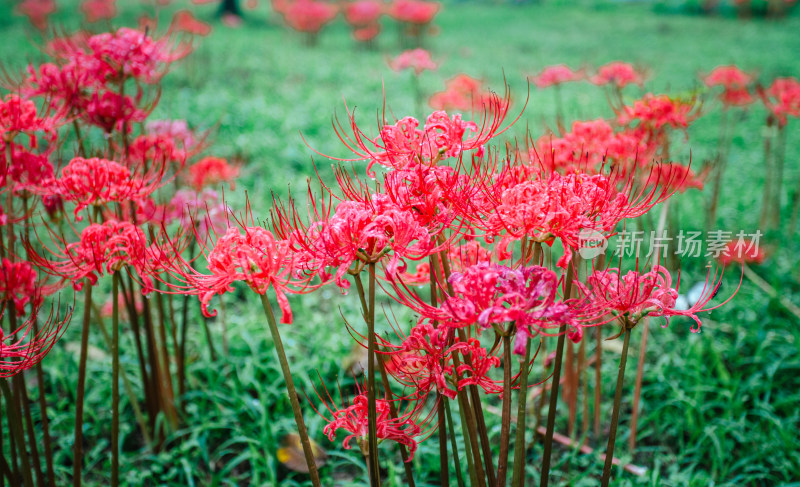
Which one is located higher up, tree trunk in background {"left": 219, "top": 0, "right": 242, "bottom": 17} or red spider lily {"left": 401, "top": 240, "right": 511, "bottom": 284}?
tree trunk in background {"left": 219, "top": 0, "right": 242, "bottom": 17}

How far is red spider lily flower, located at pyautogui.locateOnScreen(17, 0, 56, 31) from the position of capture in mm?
12471

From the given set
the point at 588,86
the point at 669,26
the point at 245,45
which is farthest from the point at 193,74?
the point at 669,26

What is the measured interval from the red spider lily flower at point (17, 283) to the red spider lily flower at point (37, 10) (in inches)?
522

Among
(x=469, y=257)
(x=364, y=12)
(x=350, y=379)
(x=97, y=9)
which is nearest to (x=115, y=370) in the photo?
(x=469, y=257)

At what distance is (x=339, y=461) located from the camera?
2.63m

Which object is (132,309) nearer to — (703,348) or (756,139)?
(703,348)

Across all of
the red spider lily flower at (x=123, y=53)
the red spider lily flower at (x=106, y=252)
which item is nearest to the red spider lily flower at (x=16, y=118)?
the red spider lily flower at (x=123, y=53)

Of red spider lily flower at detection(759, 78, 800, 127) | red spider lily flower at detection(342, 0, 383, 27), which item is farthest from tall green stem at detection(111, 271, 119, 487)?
red spider lily flower at detection(342, 0, 383, 27)

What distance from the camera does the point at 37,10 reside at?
1273 centimetres

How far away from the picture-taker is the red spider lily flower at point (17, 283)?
1.73 m

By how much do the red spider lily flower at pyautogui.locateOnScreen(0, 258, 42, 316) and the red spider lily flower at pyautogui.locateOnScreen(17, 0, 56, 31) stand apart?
43.5 ft

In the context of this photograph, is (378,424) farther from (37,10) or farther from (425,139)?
(37,10)

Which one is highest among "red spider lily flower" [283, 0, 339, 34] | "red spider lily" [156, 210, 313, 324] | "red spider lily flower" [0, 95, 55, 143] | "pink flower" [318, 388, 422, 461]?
"red spider lily flower" [283, 0, 339, 34]

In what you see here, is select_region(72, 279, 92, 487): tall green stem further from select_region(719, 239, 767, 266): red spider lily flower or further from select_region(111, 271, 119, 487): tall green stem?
select_region(719, 239, 767, 266): red spider lily flower
